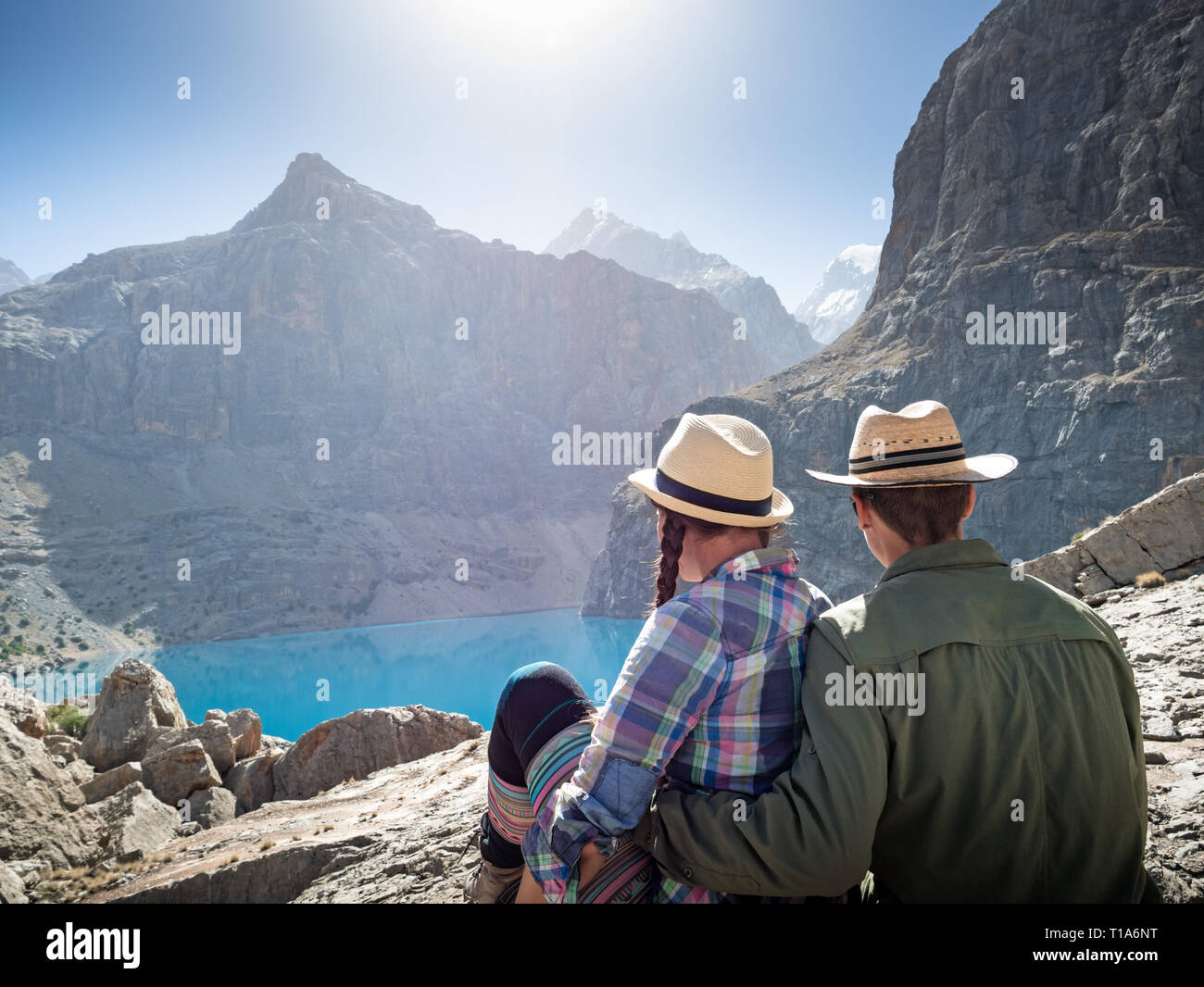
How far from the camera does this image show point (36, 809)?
8742mm

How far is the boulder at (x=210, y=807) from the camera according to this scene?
1101 centimetres

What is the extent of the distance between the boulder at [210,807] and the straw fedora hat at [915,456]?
11648mm

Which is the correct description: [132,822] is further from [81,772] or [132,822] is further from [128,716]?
[128,716]

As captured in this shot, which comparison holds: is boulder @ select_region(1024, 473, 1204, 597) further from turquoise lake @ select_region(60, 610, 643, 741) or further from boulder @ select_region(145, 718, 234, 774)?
A: turquoise lake @ select_region(60, 610, 643, 741)

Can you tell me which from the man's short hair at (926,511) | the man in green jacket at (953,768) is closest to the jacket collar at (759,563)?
the man in green jacket at (953,768)

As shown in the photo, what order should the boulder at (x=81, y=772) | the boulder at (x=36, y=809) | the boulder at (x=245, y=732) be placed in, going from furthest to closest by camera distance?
the boulder at (x=245, y=732) < the boulder at (x=81, y=772) < the boulder at (x=36, y=809)

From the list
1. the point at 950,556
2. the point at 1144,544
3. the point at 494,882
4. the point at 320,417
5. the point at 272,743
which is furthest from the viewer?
the point at 320,417

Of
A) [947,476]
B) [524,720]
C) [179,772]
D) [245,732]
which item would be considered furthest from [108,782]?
[947,476]

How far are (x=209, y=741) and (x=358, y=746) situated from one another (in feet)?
9.48

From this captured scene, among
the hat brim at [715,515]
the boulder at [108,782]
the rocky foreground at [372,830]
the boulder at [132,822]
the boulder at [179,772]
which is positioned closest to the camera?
the hat brim at [715,515]

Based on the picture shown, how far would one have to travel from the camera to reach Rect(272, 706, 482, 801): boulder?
12725mm

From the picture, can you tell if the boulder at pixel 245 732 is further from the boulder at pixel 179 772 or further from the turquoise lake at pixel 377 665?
the turquoise lake at pixel 377 665

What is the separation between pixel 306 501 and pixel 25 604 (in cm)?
4835
